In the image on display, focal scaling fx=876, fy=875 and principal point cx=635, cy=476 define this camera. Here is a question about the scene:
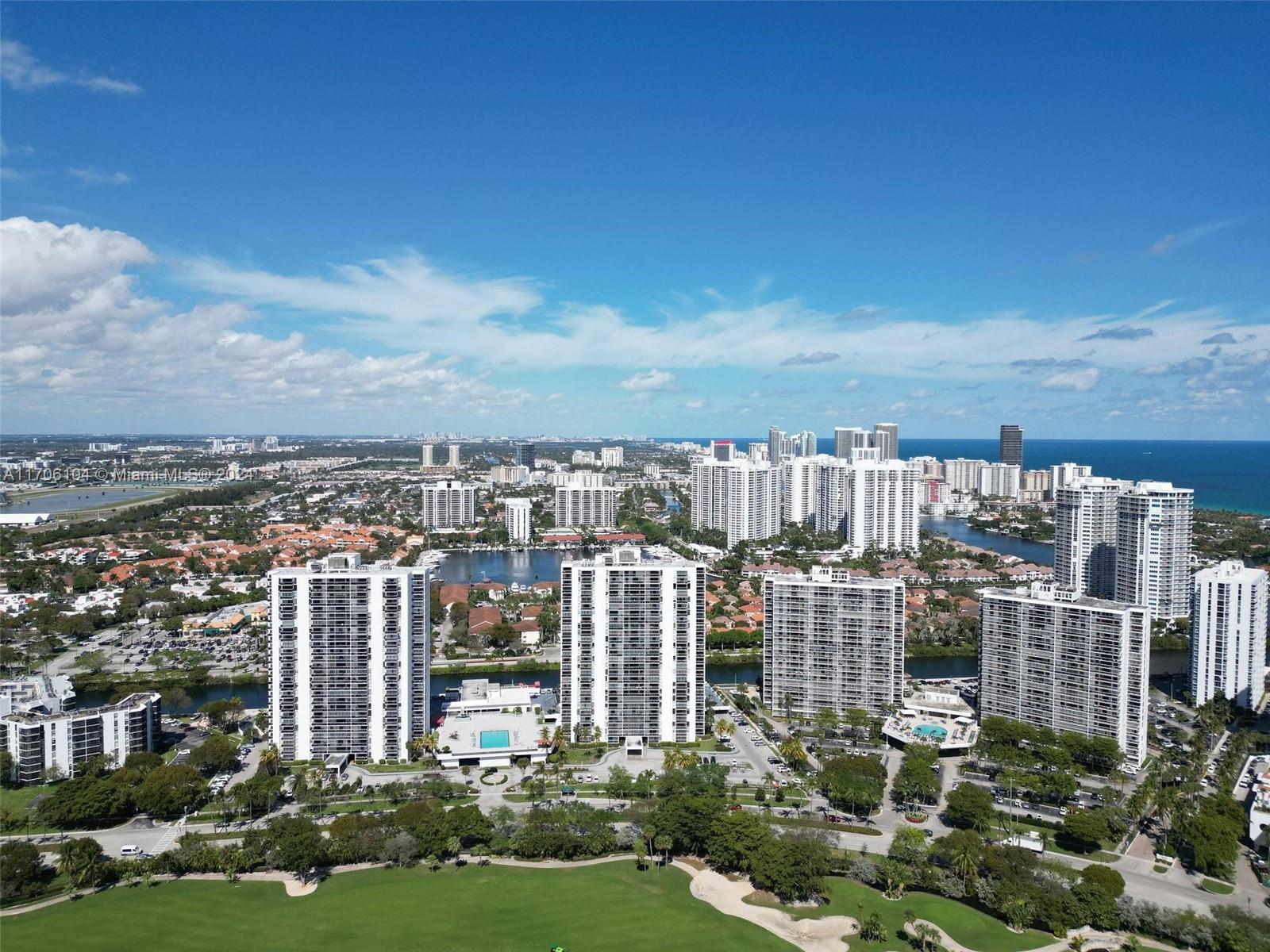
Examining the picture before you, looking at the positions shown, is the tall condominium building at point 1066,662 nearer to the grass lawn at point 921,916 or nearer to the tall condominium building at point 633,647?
the tall condominium building at point 633,647

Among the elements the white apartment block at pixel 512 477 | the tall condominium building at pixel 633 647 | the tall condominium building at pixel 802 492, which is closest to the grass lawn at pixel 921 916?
the tall condominium building at pixel 633 647

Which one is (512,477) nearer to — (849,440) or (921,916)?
(849,440)

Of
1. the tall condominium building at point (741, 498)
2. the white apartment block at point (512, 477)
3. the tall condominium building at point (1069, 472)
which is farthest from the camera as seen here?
the white apartment block at point (512, 477)

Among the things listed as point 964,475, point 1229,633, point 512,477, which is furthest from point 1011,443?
point 1229,633

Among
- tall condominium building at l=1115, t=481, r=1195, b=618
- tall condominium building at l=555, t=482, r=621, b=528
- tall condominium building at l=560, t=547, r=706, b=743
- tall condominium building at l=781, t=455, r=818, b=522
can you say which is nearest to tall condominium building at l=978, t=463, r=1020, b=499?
tall condominium building at l=781, t=455, r=818, b=522

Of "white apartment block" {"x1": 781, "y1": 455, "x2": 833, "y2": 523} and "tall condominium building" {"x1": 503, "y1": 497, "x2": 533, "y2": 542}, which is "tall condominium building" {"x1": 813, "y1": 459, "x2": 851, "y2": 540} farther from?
"tall condominium building" {"x1": 503, "y1": 497, "x2": 533, "y2": 542}
